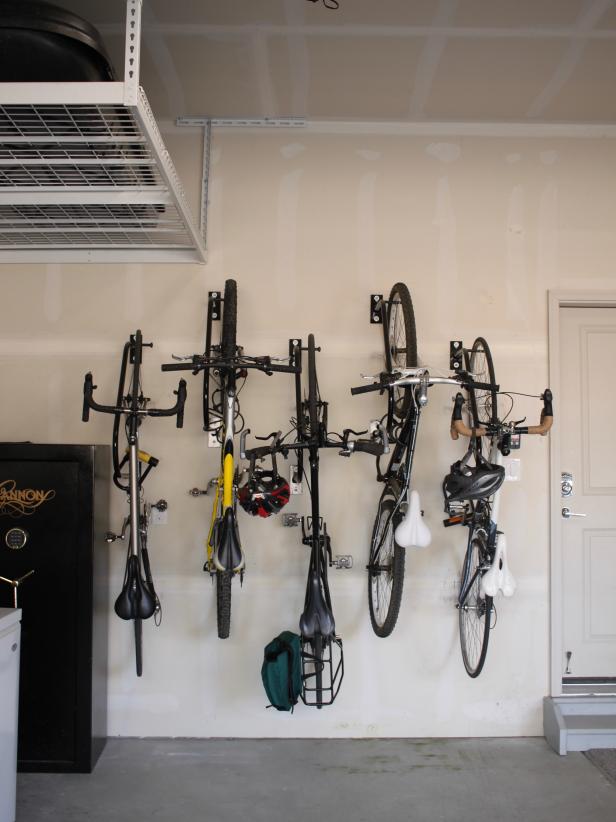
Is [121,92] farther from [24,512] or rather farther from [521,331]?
[521,331]

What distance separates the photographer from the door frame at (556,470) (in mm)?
2650

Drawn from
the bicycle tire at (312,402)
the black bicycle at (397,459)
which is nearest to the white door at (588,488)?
the black bicycle at (397,459)

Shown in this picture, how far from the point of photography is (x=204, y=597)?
266cm

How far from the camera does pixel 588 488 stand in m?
2.81

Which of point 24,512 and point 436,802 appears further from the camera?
point 24,512

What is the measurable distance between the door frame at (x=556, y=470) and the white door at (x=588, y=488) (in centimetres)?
6

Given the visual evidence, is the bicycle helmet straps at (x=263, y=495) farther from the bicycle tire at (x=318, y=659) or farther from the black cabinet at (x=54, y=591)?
the black cabinet at (x=54, y=591)

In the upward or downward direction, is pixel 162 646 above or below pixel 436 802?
above

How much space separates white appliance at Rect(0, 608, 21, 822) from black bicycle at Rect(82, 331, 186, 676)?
454 millimetres

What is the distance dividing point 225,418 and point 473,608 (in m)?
1.54

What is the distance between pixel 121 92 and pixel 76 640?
2227mm

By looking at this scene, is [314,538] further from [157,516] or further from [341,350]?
[341,350]

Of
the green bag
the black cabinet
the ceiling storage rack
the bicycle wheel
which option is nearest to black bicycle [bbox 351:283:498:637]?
the bicycle wheel

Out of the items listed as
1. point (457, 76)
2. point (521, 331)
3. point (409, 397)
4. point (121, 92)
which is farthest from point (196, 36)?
point (521, 331)
